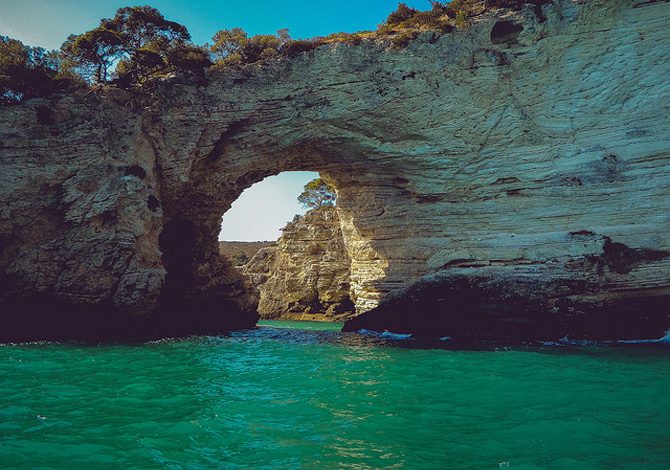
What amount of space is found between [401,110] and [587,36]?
29.9ft

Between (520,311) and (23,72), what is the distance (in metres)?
25.1

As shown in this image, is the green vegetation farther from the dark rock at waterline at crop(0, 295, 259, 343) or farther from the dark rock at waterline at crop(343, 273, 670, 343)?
the dark rock at waterline at crop(343, 273, 670, 343)

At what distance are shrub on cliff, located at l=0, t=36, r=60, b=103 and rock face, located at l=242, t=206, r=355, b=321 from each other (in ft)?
75.3

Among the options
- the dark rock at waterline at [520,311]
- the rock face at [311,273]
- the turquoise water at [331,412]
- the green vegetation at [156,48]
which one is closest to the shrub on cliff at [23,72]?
the green vegetation at [156,48]

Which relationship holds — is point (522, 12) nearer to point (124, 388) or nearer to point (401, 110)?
point (401, 110)

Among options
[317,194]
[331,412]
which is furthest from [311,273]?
[331,412]

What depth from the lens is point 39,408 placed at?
709 cm

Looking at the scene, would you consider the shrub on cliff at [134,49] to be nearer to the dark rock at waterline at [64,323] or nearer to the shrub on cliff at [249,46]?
the shrub on cliff at [249,46]

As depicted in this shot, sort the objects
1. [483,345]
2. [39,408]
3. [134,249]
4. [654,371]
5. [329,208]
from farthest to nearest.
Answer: [329,208] < [134,249] < [483,345] < [654,371] < [39,408]

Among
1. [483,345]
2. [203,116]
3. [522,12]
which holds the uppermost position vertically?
[522,12]

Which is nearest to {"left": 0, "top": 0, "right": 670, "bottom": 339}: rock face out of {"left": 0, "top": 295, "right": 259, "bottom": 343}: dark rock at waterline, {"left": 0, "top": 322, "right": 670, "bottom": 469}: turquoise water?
{"left": 0, "top": 295, "right": 259, "bottom": 343}: dark rock at waterline

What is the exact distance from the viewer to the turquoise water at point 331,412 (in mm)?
5277

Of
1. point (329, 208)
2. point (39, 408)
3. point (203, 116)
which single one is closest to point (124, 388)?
point (39, 408)

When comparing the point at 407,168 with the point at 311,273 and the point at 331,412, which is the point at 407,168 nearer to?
the point at 331,412
